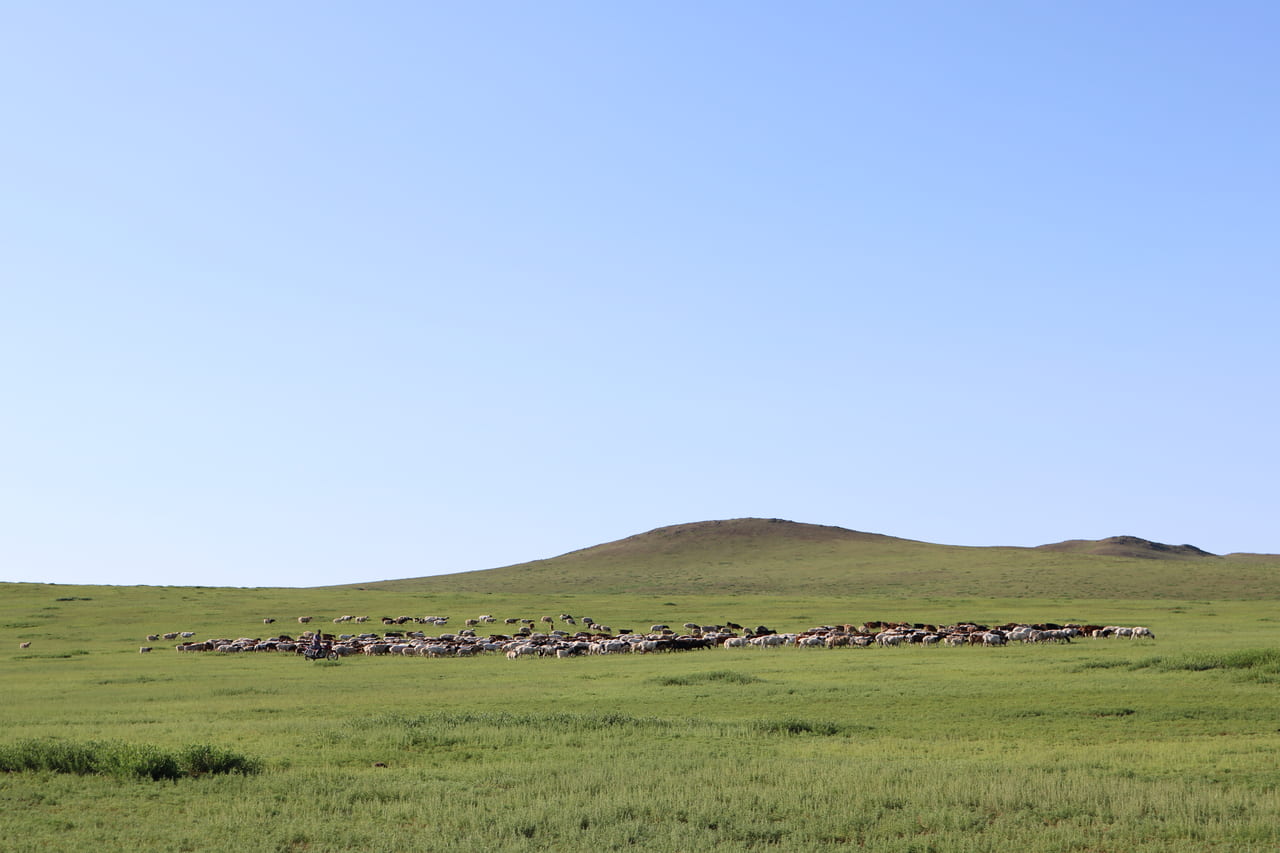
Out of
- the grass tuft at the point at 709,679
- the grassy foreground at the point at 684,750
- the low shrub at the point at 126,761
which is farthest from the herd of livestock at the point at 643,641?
the low shrub at the point at 126,761

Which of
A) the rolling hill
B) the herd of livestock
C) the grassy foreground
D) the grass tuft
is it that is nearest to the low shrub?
the grassy foreground

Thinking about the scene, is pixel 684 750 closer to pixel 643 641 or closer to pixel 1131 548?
pixel 643 641

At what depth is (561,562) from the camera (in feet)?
437

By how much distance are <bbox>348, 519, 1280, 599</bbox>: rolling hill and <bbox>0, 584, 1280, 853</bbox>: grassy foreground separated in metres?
51.3

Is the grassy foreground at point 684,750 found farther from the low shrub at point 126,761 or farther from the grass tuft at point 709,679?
the low shrub at point 126,761

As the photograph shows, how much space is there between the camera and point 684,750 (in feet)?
53.7

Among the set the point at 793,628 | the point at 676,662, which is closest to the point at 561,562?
the point at 793,628

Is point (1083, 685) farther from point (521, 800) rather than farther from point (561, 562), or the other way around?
point (561, 562)

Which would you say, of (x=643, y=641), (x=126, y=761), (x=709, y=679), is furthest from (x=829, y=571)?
(x=126, y=761)

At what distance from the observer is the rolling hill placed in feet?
276

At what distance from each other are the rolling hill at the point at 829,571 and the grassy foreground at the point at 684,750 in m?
51.3

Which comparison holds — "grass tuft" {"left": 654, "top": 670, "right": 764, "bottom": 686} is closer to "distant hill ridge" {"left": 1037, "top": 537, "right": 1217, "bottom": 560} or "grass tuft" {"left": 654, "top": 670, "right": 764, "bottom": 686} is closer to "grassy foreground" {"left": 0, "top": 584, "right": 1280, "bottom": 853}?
"grassy foreground" {"left": 0, "top": 584, "right": 1280, "bottom": 853}

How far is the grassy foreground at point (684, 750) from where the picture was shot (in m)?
11.6

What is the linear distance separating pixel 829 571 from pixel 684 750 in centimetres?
9001
